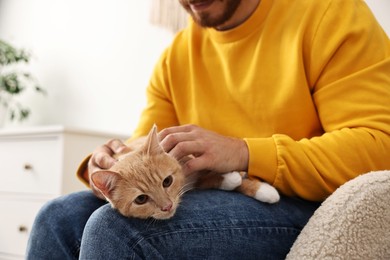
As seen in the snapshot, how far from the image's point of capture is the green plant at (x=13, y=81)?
2.71 meters

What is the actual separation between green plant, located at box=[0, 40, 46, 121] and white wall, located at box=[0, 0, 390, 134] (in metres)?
0.08

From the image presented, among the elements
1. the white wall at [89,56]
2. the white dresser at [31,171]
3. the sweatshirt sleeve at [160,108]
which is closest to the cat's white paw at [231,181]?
the sweatshirt sleeve at [160,108]

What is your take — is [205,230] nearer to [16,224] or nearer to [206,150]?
[206,150]

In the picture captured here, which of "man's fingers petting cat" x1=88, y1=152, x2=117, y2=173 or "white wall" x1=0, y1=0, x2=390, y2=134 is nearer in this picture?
"man's fingers petting cat" x1=88, y1=152, x2=117, y2=173

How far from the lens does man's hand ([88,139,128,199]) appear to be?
40.6 inches

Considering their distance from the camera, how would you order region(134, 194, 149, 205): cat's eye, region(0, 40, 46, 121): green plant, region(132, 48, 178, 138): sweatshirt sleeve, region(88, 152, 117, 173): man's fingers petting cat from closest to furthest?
region(134, 194, 149, 205): cat's eye, region(88, 152, 117, 173): man's fingers petting cat, region(132, 48, 178, 138): sweatshirt sleeve, region(0, 40, 46, 121): green plant

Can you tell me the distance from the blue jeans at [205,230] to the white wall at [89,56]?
5.04 ft

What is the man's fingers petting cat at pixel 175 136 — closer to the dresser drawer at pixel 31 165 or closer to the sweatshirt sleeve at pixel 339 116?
the sweatshirt sleeve at pixel 339 116

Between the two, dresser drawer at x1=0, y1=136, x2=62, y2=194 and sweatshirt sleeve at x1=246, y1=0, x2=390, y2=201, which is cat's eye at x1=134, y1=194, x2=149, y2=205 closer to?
sweatshirt sleeve at x1=246, y1=0, x2=390, y2=201

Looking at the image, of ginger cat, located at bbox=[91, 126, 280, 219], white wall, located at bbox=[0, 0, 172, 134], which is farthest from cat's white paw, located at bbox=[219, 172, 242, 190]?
white wall, located at bbox=[0, 0, 172, 134]

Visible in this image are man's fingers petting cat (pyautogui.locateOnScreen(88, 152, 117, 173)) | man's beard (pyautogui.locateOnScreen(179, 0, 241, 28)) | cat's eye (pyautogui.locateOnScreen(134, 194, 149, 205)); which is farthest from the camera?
man's beard (pyautogui.locateOnScreen(179, 0, 241, 28))

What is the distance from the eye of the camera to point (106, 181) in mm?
861

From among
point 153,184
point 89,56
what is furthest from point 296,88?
point 89,56

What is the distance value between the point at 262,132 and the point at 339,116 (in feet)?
0.63
